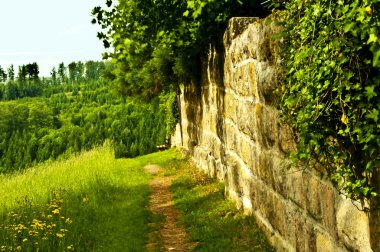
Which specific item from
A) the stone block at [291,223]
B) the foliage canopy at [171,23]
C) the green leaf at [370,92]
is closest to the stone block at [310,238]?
the stone block at [291,223]

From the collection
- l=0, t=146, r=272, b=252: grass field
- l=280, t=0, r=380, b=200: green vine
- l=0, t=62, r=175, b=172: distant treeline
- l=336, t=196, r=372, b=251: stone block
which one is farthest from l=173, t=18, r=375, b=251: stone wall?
l=0, t=62, r=175, b=172: distant treeline

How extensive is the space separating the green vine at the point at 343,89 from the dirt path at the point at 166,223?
477 cm

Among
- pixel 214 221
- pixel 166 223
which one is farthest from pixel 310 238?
pixel 166 223

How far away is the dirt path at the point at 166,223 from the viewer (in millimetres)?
8297

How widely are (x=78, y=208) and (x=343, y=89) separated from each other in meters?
9.15

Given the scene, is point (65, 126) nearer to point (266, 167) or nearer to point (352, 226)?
point (266, 167)

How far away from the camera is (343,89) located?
3.46 metres

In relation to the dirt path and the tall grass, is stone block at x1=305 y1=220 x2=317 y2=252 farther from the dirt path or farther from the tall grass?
the tall grass

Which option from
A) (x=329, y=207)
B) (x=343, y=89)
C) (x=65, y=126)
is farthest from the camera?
(x=65, y=126)

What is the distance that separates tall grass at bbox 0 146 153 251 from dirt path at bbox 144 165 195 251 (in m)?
0.27

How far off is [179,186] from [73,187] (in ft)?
11.1

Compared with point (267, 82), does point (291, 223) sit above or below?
below

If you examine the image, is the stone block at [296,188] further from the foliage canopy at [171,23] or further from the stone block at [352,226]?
the foliage canopy at [171,23]

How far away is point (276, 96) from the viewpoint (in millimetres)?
5824
